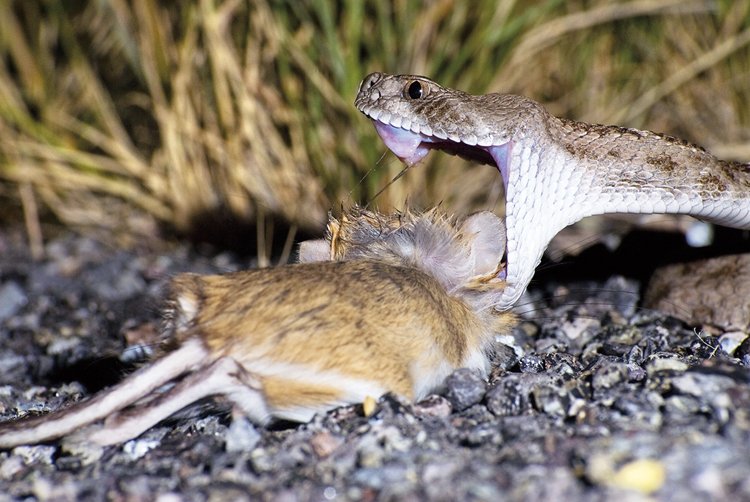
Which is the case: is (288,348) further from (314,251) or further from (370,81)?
(370,81)

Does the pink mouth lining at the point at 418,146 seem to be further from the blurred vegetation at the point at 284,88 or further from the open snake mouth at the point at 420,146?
the blurred vegetation at the point at 284,88

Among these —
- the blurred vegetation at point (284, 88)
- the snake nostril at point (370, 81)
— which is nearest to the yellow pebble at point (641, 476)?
the snake nostril at point (370, 81)

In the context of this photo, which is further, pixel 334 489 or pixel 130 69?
pixel 130 69

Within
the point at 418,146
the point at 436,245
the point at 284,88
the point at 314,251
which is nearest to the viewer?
the point at 436,245

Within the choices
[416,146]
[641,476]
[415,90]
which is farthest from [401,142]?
[641,476]

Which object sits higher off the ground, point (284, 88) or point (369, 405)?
point (284, 88)

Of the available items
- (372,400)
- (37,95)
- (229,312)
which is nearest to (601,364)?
(372,400)

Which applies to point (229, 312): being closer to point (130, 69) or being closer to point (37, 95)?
point (37, 95)
